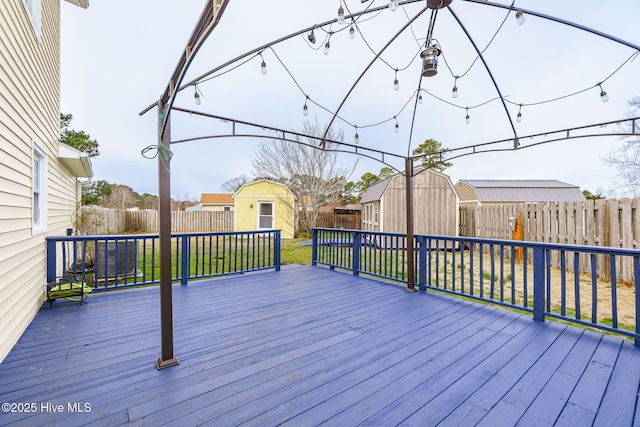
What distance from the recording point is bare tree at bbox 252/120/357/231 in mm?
13383

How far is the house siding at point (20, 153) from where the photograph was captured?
233 cm

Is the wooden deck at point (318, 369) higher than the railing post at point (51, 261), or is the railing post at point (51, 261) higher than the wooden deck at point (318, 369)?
the railing post at point (51, 261)

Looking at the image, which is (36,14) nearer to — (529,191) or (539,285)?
(539,285)

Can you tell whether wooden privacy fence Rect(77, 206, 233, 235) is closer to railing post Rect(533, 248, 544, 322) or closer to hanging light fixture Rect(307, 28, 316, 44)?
hanging light fixture Rect(307, 28, 316, 44)

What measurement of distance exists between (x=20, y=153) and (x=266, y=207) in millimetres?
11066

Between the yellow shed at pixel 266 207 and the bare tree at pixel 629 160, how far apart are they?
12.4 meters

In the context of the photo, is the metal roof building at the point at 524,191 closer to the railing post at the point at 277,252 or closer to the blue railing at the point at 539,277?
the blue railing at the point at 539,277

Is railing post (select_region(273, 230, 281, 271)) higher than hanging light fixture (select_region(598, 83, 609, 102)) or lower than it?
lower

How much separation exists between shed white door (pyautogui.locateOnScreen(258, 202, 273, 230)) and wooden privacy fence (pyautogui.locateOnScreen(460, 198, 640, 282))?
9.48 meters

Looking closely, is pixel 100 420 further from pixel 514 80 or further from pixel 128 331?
pixel 514 80

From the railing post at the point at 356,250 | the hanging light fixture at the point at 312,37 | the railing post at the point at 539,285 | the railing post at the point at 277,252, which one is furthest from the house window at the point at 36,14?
the railing post at the point at 539,285

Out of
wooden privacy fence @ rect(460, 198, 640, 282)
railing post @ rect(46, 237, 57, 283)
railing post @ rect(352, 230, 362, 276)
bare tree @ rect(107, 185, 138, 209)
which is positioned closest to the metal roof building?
wooden privacy fence @ rect(460, 198, 640, 282)

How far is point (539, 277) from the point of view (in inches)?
118

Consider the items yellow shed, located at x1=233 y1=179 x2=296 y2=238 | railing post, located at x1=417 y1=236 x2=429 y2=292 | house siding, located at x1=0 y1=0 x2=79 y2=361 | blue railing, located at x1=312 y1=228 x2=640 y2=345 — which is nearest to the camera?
house siding, located at x1=0 y1=0 x2=79 y2=361
